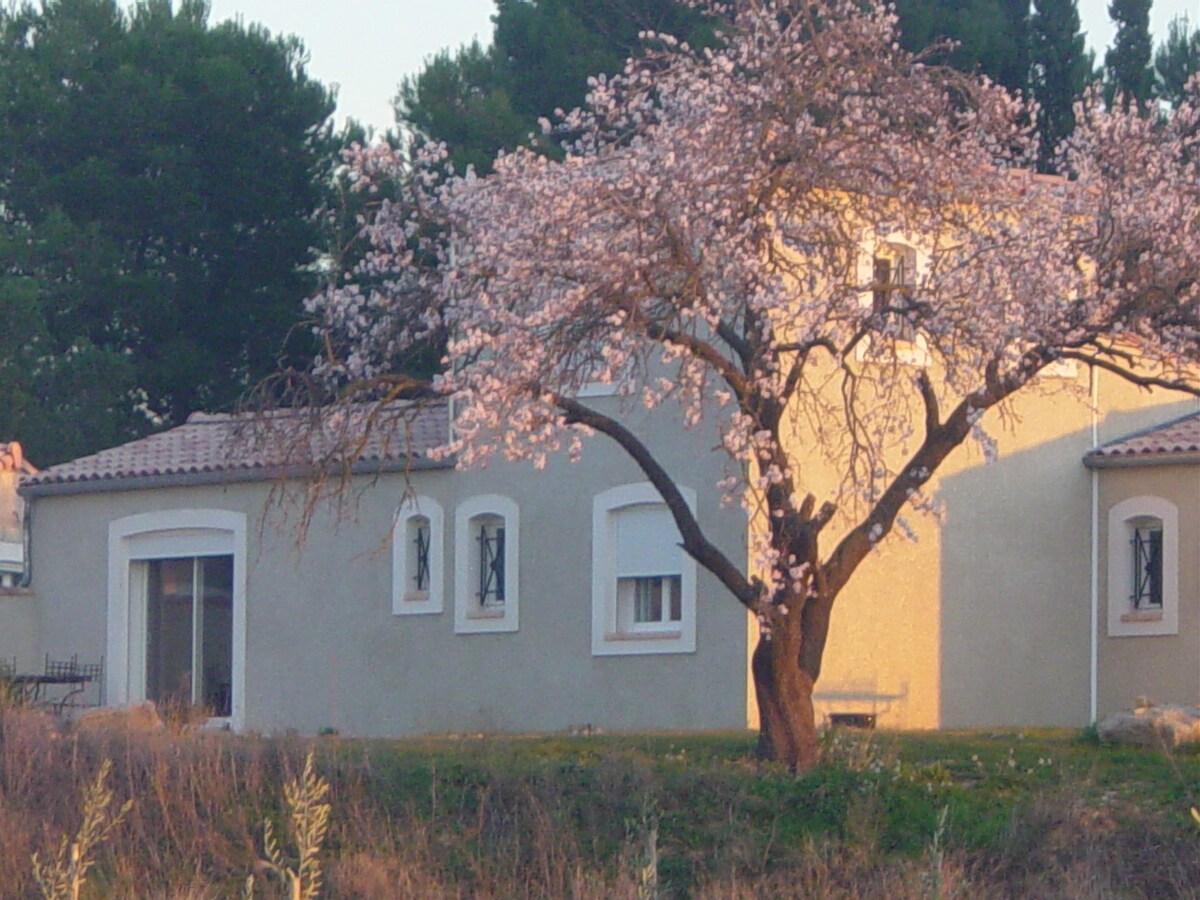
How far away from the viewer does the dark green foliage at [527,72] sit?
26.7 metres

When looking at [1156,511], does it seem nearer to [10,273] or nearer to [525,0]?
[525,0]

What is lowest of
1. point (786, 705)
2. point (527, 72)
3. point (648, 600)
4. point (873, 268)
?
point (786, 705)

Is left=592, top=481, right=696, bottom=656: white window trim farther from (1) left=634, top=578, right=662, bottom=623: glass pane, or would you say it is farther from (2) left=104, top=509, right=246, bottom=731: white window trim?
(2) left=104, top=509, right=246, bottom=731: white window trim

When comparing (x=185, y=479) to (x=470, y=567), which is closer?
(x=470, y=567)

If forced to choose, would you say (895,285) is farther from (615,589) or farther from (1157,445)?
(1157,445)

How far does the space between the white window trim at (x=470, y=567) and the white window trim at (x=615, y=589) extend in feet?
3.44

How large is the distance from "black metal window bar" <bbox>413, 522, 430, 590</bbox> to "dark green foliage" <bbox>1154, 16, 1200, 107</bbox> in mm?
15490

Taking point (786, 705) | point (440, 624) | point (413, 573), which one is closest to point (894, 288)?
point (786, 705)

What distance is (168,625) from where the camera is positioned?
23578 millimetres

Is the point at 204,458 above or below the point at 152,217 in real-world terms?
below

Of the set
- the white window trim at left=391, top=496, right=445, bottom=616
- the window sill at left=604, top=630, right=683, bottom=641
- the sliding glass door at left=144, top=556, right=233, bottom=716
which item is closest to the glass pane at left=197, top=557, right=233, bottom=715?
the sliding glass door at left=144, top=556, right=233, bottom=716

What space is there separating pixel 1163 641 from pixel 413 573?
8.19 meters

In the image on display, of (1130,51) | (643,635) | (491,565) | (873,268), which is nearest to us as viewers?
(873,268)

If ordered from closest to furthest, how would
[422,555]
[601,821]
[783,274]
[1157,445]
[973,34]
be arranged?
1. [601,821]
2. [783,274]
3. [1157,445]
4. [422,555]
5. [973,34]
